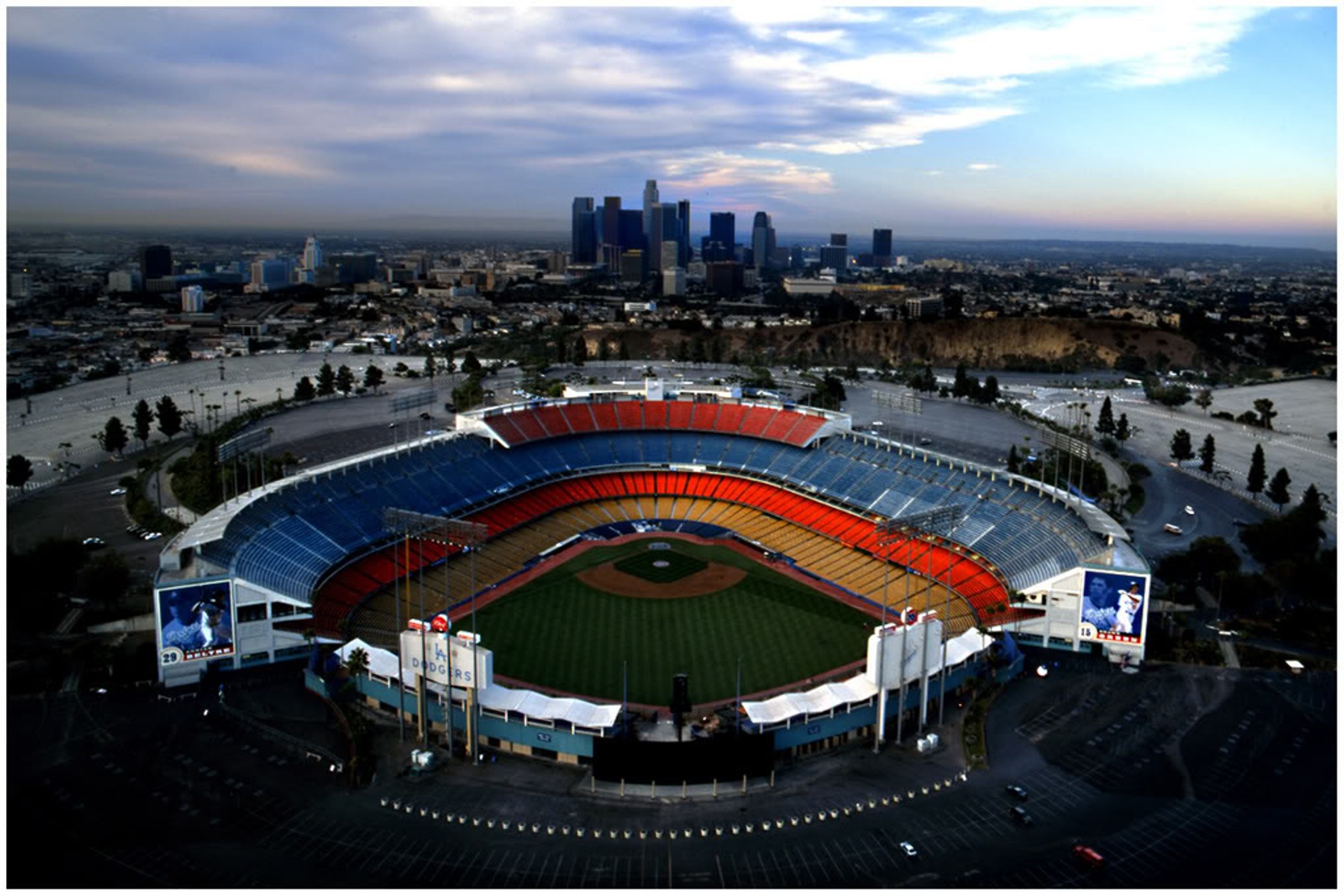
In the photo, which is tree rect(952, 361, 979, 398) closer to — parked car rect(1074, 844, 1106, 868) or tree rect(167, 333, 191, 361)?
parked car rect(1074, 844, 1106, 868)

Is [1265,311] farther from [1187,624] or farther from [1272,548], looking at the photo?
[1187,624]

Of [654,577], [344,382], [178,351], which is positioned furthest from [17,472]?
[178,351]

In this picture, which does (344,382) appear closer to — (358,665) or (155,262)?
(358,665)

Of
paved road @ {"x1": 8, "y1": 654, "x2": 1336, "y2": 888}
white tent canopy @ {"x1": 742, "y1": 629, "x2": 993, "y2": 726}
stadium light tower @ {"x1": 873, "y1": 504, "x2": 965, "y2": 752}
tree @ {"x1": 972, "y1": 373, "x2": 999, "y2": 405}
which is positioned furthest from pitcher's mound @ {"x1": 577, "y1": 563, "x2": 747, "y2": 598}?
tree @ {"x1": 972, "y1": 373, "x2": 999, "y2": 405}

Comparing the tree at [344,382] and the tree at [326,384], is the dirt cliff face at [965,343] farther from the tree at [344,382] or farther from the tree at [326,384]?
the tree at [326,384]

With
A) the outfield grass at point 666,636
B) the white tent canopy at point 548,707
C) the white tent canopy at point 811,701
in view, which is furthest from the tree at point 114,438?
the white tent canopy at point 811,701
